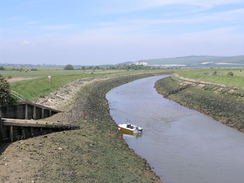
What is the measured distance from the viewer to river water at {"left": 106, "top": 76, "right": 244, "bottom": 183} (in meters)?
26.4

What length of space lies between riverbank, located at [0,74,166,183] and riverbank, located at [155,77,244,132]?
801 inches

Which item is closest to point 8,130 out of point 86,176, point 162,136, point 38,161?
point 38,161

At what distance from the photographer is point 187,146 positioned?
3425 centimetres

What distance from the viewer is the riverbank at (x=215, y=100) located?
47.0 metres

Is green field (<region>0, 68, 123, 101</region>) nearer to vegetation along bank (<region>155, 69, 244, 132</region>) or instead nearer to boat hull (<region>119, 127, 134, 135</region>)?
boat hull (<region>119, 127, 134, 135</region>)

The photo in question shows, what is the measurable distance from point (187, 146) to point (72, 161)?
14.9 metres

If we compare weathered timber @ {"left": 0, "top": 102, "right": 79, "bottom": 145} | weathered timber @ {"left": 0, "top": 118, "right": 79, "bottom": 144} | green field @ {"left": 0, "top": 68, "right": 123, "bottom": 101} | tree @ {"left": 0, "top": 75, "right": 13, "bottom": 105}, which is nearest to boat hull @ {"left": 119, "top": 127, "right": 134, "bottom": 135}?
weathered timber @ {"left": 0, "top": 102, "right": 79, "bottom": 145}

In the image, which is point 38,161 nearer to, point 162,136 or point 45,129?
point 45,129

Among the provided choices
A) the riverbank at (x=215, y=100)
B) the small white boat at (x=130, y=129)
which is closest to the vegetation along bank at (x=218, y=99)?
the riverbank at (x=215, y=100)

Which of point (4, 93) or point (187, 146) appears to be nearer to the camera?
point (4, 93)

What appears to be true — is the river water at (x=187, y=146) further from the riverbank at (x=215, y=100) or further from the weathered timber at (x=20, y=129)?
the weathered timber at (x=20, y=129)

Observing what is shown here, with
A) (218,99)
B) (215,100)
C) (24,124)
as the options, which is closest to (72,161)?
(24,124)

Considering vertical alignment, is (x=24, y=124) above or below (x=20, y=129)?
above

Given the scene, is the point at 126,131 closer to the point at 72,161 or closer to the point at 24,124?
the point at 24,124
